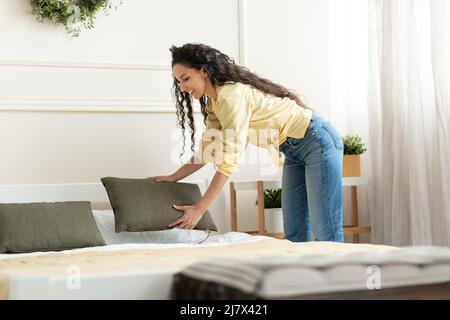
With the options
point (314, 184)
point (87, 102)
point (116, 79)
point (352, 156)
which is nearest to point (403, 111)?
point (352, 156)

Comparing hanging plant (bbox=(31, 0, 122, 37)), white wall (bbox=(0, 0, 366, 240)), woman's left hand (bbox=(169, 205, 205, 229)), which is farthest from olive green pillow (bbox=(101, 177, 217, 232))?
hanging plant (bbox=(31, 0, 122, 37))

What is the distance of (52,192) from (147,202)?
1.68ft

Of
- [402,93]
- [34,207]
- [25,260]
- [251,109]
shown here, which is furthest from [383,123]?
[25,260]

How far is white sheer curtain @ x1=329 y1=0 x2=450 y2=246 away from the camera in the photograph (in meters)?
3.03

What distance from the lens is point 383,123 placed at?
3332 mm

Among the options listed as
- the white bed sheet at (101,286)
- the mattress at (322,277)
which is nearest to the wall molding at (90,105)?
the white bed sheet at (101,286)

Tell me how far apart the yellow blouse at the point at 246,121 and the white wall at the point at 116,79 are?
0.56 m

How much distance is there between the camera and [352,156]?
3.40 meters

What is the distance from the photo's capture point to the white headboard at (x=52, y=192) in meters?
2.95

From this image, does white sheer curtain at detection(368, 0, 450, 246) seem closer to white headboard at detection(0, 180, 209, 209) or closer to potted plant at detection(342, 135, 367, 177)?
potted plant at detection(342, 135, 367, 177)

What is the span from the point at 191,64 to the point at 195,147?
74cm

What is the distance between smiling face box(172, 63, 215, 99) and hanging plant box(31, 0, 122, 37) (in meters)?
0.69

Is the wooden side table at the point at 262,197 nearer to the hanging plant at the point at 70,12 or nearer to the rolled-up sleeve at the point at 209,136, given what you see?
the rolled-up sleeve at the point at 209,136
